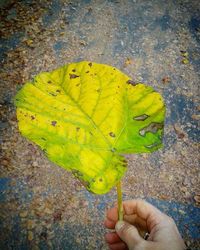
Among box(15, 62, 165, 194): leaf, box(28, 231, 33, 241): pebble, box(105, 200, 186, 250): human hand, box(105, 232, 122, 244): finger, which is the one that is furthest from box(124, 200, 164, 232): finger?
box(28, 231, 33, 241): pebble

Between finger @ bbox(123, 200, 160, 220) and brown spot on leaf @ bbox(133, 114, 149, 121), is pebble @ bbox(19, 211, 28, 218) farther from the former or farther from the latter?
brown spot on leaf @ bbox(133, 114, 149, 121)

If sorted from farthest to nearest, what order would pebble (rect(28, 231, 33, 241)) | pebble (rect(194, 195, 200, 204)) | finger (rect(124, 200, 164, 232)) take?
pebble (rect(194, 195, 200, 204)), pebble (rect(28, 231, 33, 241)), finger (rect(124, 200, 164, 232))

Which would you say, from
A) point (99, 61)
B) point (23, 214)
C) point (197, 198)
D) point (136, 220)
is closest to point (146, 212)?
point (136, 220)

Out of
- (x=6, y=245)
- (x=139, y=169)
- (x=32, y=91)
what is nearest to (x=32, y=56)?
(x=139, y=169)

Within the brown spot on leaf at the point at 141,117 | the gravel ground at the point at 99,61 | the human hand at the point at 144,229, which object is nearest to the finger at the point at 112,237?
the human hand at the point at 144,229

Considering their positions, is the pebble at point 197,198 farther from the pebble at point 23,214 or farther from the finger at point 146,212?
the pebble at point 23,214
